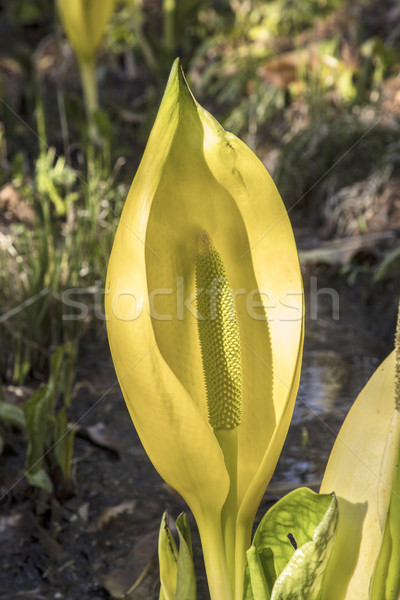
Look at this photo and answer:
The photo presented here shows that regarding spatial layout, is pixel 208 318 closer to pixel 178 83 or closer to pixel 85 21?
pixel 178 83

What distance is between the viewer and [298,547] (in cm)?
73

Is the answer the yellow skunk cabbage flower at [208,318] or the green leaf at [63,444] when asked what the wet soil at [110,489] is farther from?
the yellow skunk cabbage flower at [208,318]

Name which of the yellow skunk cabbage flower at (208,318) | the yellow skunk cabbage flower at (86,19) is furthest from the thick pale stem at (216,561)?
the yellow skunk cabbage flower at (86,19)

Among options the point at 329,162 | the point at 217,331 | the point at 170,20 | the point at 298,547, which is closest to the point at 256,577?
the point at 298,547

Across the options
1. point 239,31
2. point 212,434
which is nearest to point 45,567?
point 212,434

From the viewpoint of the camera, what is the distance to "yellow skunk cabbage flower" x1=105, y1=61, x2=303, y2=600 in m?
0.71

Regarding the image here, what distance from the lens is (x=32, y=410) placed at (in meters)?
1.17

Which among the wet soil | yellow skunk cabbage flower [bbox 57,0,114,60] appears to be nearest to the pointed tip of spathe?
the wet soil

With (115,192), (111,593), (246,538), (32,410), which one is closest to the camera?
(246,538)

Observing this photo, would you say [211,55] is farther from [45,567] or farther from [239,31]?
[45,567]

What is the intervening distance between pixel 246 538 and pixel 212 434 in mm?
197

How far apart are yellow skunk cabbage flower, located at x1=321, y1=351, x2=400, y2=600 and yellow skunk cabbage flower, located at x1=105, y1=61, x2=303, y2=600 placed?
8 centimetres

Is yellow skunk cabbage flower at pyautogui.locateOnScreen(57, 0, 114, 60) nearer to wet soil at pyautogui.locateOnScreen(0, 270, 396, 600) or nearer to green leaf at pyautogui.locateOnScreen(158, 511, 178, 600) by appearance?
wet soil at pyautogui.locateOnScreen(0, 270, 396, 600)

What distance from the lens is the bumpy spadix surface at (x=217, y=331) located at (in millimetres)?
720
